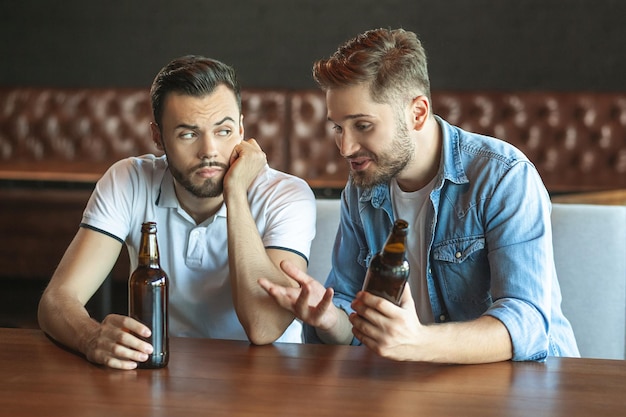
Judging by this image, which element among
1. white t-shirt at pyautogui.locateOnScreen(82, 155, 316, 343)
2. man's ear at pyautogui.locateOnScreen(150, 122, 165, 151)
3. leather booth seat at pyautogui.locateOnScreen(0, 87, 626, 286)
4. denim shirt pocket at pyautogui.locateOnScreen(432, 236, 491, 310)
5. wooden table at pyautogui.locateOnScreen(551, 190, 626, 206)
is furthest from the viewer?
leather booth seat at pyautogui.locateOnScreen(0, 87, 626, 286)

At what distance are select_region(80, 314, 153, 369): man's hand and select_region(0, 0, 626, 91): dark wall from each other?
4.08 m

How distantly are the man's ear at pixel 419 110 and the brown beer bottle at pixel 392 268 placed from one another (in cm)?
62

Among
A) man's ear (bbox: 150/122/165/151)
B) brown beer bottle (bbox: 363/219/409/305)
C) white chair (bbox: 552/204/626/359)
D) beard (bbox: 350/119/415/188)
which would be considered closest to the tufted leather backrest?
man's ear (bbox: 150/122/165/151)

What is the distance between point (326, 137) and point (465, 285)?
341 cm

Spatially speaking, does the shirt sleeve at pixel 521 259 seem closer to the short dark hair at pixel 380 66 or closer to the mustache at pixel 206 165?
the short dark hair at pixel 380 66

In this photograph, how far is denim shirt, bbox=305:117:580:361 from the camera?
174 centimetres

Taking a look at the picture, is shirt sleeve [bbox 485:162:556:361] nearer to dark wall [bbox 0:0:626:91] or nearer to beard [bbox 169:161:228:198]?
beard [bbox 169:161:228:198]

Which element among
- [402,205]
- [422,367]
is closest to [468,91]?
[402,205]

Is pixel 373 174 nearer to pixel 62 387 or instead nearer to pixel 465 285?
pixel 465 285

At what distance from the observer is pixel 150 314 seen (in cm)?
155

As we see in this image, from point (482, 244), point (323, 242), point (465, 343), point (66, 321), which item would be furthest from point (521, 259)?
point (66, 321)

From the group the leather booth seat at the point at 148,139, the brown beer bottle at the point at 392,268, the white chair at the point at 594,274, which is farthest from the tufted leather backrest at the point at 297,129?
the brown beer bottle at the point at 392,268

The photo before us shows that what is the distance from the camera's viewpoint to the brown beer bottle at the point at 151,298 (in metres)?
1.54

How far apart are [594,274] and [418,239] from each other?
1.58 feet
